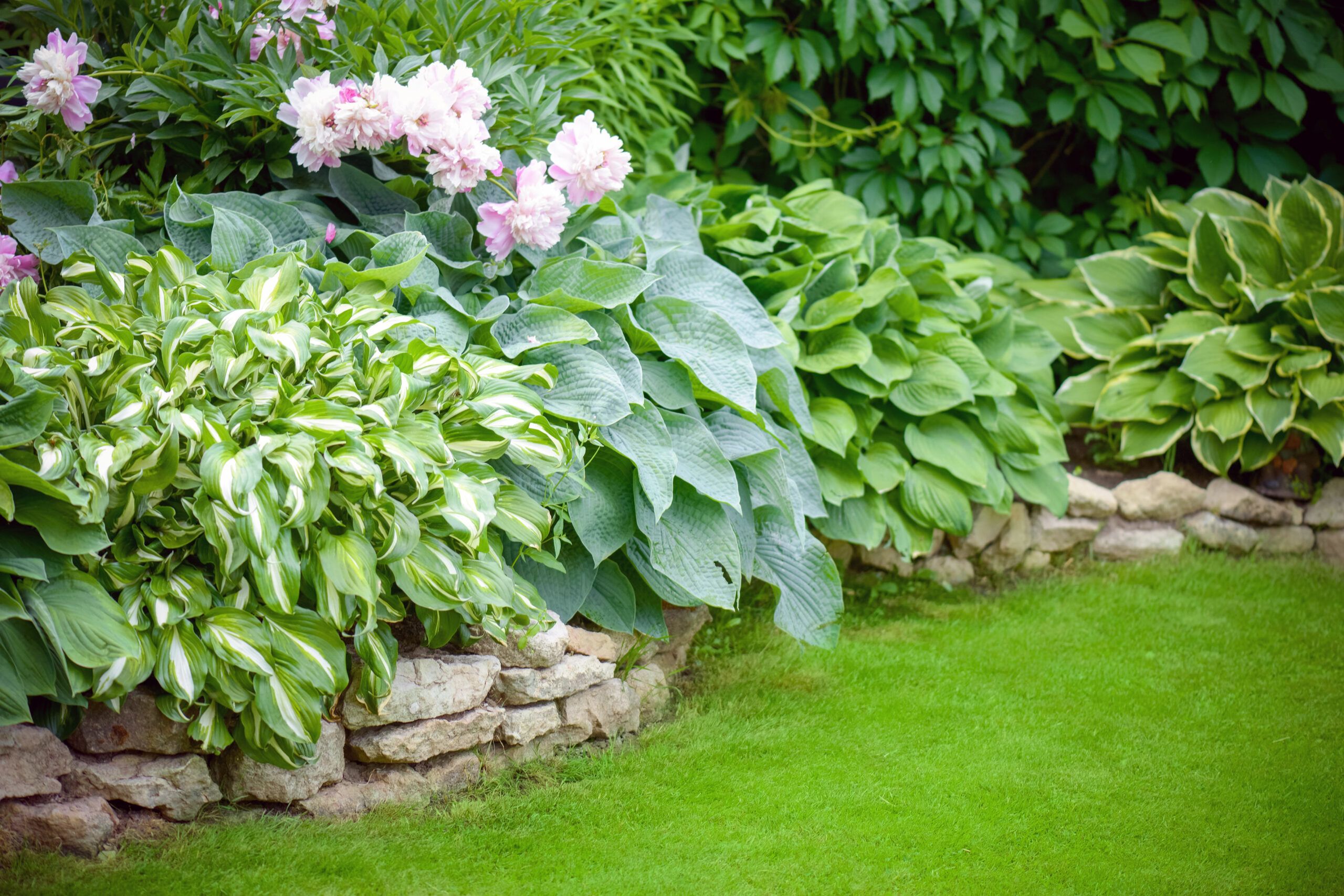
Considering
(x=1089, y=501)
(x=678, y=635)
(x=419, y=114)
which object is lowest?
(x=1089, y=501)

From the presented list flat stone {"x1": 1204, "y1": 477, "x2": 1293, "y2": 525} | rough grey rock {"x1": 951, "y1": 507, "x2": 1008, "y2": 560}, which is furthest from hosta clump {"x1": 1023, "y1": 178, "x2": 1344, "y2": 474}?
rough grey rock {"x1": 951, "y1": 507, "x2": 1008, "y2": 560}

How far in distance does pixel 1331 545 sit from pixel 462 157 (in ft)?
10.2

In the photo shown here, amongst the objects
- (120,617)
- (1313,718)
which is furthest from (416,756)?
(1313,718)

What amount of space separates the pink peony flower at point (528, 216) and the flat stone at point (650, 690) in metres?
0.96

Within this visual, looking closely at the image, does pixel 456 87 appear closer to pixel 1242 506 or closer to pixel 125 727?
pixel 125 727

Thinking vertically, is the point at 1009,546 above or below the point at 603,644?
below

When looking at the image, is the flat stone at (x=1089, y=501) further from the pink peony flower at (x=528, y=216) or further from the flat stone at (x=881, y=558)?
the pink peony flower at (x=528, y=216)

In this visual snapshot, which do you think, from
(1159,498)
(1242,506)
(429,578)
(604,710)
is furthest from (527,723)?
(1242,506)

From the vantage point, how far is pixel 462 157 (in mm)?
1991

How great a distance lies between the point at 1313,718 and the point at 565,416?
73.0 inches

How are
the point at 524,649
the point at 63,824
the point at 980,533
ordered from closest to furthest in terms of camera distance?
the point at 63,824 → the point at 524,649 → the point at 980,533

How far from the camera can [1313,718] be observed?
7.54 ft

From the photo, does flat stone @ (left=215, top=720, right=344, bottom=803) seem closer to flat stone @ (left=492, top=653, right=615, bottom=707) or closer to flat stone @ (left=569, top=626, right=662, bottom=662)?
flat stone @ (left=492, top=653, right=615, bottom=707)

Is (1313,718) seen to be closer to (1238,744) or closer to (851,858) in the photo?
(1238,744)
